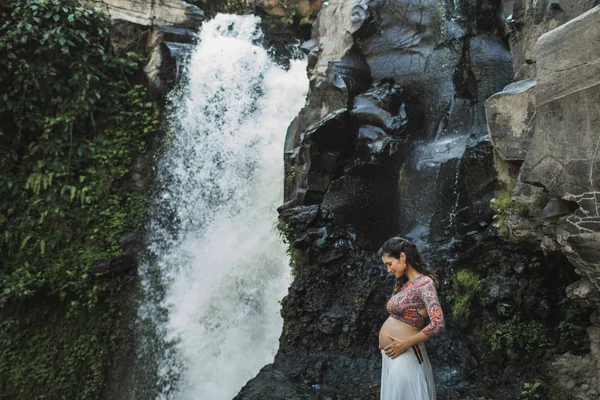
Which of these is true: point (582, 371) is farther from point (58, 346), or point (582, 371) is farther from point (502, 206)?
point (58, 346)

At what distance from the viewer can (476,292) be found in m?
6.20

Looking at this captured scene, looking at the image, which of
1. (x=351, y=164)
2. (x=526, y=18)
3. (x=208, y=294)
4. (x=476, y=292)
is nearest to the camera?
(x=476, y=292)

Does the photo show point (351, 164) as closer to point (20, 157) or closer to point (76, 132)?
point (76, 132)

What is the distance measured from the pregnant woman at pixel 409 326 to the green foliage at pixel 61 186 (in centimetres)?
727

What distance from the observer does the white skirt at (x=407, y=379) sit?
3297 mm

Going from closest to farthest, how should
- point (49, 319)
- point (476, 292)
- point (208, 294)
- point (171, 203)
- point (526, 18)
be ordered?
point (476, 292)
point (526, 18)
point (208, 294)
point (49, 319)
point (171, 203)

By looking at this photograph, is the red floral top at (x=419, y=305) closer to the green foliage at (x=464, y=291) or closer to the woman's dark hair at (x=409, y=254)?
the woman's dark hair at (x=409, y=254)

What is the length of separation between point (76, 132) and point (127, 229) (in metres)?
2.54


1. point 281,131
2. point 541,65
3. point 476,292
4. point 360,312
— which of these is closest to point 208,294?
point 360,312

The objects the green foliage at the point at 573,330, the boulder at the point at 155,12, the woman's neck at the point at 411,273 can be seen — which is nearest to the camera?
the woman's neck at the point at 411,273

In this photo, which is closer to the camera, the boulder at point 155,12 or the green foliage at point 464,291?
the green foliage at point 464,291

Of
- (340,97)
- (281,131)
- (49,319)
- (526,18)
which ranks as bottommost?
(49,319)

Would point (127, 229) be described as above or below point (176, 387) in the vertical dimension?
above

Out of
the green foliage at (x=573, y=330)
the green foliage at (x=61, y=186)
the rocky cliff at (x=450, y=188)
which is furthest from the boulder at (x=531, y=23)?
the green foliage at (x=61, y=186)
